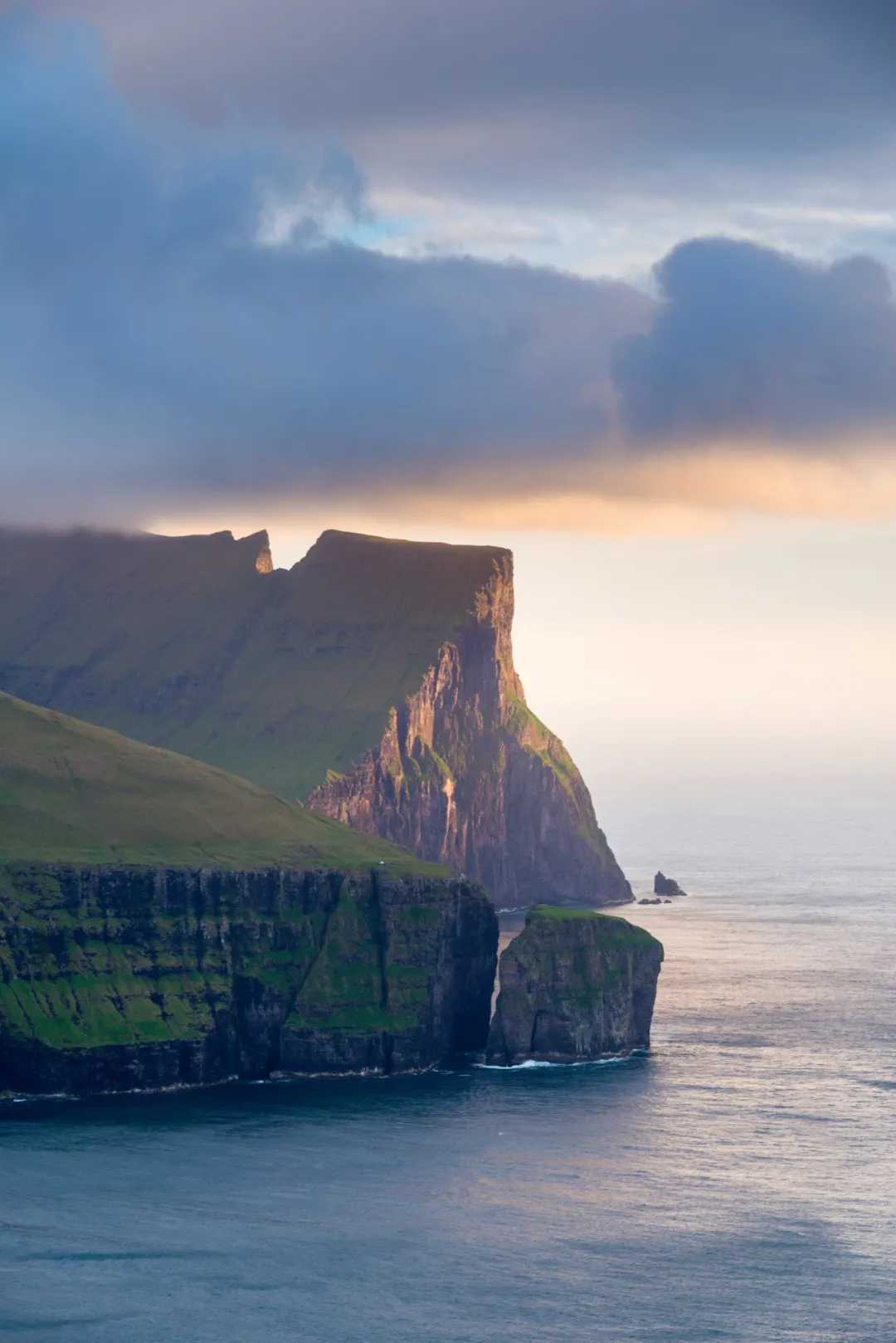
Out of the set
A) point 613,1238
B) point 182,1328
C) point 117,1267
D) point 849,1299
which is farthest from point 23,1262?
point 849,1299

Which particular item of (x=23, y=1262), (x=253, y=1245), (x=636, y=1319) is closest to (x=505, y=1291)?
(x=636, y=1319)

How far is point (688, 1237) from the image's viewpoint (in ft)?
652

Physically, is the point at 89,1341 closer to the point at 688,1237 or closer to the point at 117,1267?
the point at 117,1267

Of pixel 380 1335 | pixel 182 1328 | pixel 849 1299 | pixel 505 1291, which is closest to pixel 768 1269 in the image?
pixel 849 1299

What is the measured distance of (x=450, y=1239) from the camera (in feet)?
655

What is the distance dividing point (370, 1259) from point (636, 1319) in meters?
26.4

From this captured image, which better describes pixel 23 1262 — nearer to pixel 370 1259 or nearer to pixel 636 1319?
pixel 370 1259

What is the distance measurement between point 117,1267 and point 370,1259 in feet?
67.3

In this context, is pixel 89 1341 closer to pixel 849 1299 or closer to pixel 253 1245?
pixel 253 1245

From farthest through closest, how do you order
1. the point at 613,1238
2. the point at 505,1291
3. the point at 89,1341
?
the point at 613,1238 → the point at 505,1291 → the point at 89,1341

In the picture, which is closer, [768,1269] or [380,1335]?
[380,1335]

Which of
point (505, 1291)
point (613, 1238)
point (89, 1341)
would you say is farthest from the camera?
point (613, 1238)

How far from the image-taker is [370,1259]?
634 ft

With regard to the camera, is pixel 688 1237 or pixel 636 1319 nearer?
pixel 636 1319
